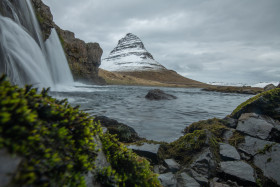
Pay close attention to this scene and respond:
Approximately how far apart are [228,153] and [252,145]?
1129 millimetres

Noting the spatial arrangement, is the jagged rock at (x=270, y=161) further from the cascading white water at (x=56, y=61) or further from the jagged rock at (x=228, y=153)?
the cascading white water at (x=56, y=61)

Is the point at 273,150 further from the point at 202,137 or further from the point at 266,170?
the point at 202,137

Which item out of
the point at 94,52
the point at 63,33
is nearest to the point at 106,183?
the point at 63,33

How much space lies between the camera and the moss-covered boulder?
1.20 metres

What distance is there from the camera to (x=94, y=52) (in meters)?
69.9

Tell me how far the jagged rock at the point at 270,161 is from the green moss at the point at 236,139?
0.96m

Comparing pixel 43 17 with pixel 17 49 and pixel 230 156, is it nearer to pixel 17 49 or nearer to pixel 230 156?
pixel 17 49

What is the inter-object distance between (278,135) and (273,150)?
143 cm

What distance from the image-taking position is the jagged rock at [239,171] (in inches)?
157

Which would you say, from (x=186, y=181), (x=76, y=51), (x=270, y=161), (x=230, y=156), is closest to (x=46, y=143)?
(x=186, y=181)

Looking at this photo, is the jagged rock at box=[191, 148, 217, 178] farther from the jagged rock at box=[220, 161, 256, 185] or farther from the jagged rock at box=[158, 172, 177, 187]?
the jagged rock at box=[158, 172, 177, 187]

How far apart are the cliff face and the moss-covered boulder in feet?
124

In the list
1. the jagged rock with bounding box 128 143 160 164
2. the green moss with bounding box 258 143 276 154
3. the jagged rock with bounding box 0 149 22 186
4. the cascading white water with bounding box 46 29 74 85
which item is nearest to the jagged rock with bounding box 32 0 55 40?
the cascading white water with bounding box 46 29 74 85

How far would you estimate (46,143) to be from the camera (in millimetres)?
1495
